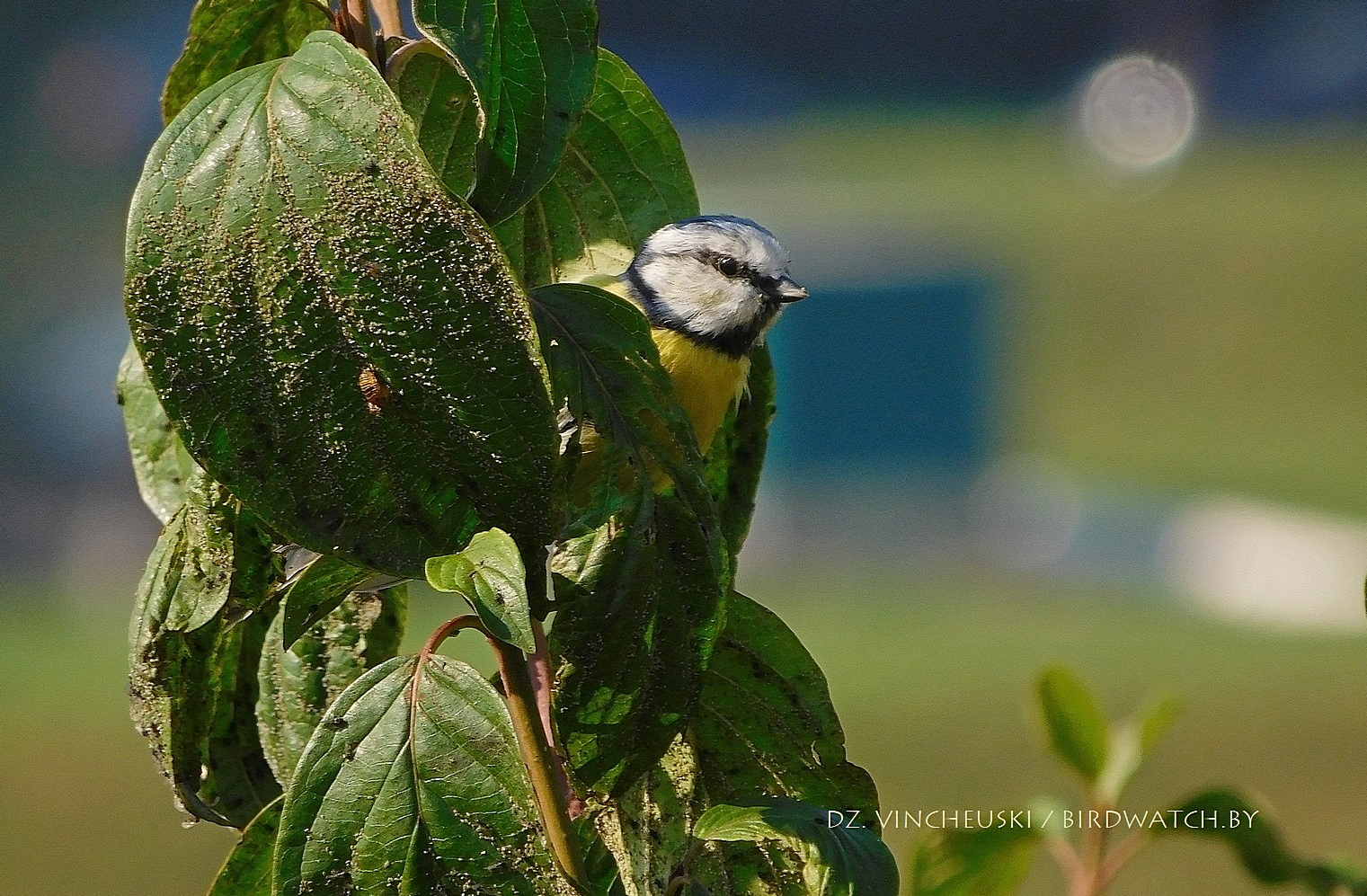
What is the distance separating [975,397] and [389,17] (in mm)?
8236

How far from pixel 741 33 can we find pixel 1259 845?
11.6m

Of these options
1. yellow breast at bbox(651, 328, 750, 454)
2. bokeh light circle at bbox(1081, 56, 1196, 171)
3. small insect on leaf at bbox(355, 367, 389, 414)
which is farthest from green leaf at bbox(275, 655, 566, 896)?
bokeh light circle at bbox(1081, 56, 1196, 171)

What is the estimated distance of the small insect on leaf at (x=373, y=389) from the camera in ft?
2.08

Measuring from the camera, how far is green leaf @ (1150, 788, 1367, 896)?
0.76m

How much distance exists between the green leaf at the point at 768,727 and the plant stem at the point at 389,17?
1.15 ft

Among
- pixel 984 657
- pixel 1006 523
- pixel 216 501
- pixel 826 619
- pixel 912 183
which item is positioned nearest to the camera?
pixel 216 501

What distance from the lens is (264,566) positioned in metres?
0.76

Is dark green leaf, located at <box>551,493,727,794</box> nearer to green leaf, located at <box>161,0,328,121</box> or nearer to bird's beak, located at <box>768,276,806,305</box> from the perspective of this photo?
green leaf, located at <box>161,0,328,121</box>

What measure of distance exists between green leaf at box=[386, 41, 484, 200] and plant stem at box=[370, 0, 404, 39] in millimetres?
24

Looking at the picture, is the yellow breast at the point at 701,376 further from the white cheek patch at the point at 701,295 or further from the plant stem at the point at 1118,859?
the plant stem at the point at 1118,859

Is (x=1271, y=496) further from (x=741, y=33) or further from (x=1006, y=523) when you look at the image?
(x=741, y=33)

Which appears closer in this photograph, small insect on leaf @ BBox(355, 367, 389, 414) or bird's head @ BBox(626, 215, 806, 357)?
small insect on leaf @ BBox(355, 367, 389, 414)

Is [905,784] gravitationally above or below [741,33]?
below

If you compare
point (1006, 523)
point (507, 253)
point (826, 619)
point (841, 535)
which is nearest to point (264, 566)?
point (507, 253)
